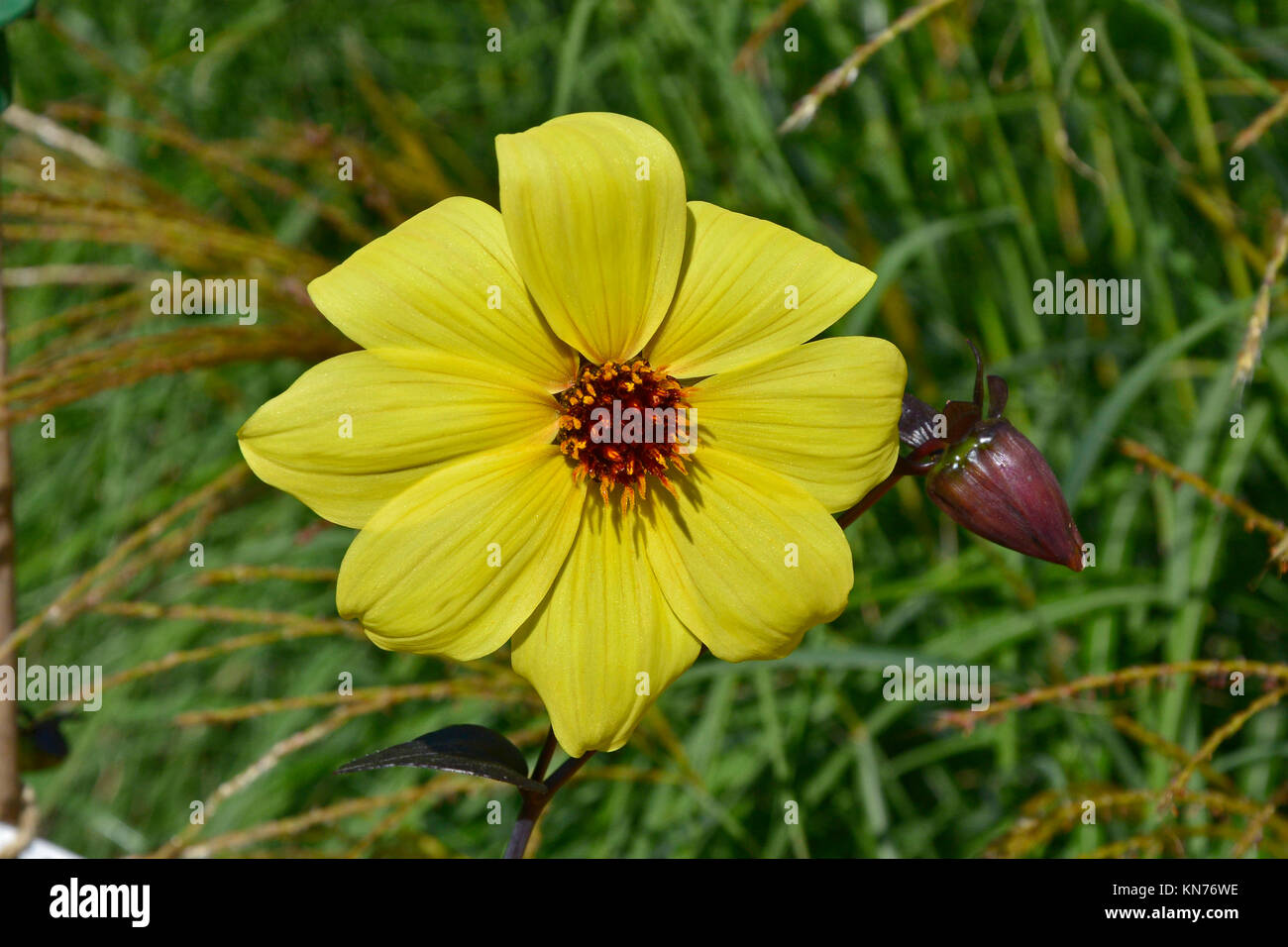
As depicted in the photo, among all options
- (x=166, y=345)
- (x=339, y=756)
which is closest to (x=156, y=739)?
(x=339, y=756)

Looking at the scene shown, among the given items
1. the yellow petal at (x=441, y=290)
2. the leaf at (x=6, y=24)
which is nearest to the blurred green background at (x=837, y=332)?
the leaf at (x=6, y=24)

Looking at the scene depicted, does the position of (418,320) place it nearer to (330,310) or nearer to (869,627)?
(330,310)

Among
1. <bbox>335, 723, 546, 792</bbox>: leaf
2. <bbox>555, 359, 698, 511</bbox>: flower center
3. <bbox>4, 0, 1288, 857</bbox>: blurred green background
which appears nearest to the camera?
<bbox>335, 723, 546, 792</bbox>: leaf

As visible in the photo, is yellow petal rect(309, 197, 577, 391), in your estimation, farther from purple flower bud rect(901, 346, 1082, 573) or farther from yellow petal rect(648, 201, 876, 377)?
purple flower bud rect(901, 346, 1082, 573)

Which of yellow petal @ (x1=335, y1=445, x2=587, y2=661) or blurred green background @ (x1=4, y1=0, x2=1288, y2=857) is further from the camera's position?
blurred green background @ (x1=4, y1=0, x2=1288, y2=857)

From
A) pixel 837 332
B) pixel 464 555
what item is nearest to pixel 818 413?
pixel 464 555

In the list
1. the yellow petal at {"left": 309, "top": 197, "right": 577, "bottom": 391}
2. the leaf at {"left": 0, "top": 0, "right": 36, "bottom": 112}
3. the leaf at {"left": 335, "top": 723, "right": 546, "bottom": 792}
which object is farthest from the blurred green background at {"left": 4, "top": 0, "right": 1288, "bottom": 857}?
the yellow petal at {"left": 309, "top": 197, "right": 577, "bottom": 391}
